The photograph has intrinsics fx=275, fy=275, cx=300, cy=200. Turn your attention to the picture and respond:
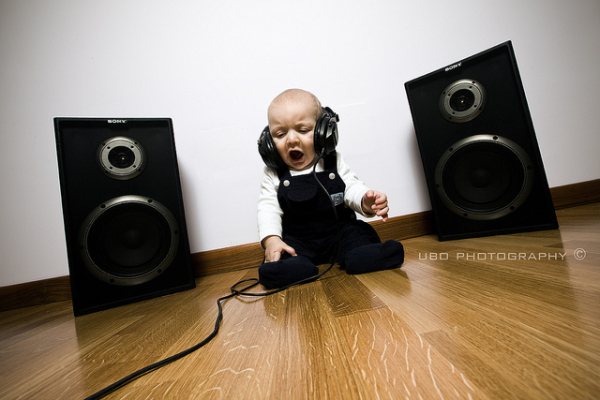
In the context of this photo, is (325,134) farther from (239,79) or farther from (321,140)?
(239,79)

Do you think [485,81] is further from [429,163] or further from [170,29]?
[170,29]

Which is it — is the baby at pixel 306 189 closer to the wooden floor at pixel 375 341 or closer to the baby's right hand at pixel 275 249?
the baby's right hand at pixel 275 249

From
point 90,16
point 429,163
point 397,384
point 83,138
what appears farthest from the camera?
point 90,16

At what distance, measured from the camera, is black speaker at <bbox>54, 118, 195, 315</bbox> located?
723 mm

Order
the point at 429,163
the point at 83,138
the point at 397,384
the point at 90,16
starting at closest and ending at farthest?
the point at 397,384 < the point at 83,138 < the point at 429,163 < the point at 90,16

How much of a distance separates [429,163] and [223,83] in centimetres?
81

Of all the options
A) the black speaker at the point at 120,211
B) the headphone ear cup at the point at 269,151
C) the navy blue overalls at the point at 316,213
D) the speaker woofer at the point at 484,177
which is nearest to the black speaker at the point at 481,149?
the speaker woofer at the point at 484,177

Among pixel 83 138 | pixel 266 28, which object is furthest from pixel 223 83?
pixel 83 138

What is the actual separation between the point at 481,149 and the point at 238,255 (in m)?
0.87

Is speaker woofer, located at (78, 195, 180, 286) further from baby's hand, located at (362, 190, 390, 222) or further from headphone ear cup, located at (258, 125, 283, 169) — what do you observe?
baby's hand, located at (362, 190, 390, 222)

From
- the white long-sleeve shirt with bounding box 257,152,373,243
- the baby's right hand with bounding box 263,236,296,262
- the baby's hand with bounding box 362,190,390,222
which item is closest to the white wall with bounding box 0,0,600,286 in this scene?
the white long-sleeve shirt with bounding box 257,152,373,243

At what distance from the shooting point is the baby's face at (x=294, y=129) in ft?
2.59

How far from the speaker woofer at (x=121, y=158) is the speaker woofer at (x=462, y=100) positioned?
910 mm

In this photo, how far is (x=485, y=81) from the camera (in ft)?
2.61
